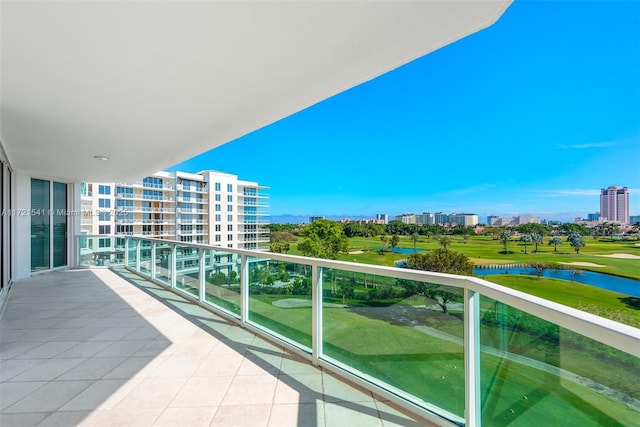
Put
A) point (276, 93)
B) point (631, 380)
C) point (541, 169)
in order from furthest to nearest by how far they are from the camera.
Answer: point (541, 169) → point (276, 93) → point (631, 380)

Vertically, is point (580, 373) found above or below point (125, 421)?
above

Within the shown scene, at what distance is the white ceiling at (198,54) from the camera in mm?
1761

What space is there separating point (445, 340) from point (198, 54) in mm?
2834

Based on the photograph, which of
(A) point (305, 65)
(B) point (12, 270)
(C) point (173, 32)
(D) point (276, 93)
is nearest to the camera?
(C) point (173, 32)

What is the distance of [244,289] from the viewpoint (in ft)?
12.7

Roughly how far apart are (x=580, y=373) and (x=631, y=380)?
27cm

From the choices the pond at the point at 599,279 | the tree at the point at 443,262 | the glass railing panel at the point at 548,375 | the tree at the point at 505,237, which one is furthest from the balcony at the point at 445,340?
the tree at the point at 505,237

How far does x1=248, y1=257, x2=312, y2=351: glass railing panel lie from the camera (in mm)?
3059

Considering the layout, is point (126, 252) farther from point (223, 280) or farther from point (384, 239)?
point (384, 239)

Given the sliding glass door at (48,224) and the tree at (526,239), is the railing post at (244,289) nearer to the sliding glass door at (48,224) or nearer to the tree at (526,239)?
the sliding glass door at (48,224)

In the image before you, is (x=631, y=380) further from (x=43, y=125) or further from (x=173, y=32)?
(x=43, y=125)

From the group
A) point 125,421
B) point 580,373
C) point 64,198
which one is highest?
point 64,198

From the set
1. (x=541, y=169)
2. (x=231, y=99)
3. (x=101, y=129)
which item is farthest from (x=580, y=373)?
(x=541, y=169)

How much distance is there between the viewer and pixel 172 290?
5.66 m
